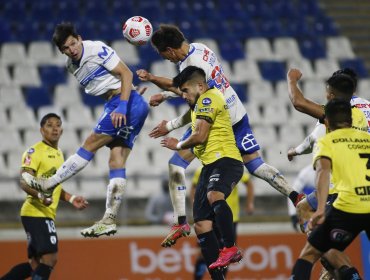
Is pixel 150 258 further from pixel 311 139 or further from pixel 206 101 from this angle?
pixel 206 101

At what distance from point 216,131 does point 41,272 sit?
10.2 ft

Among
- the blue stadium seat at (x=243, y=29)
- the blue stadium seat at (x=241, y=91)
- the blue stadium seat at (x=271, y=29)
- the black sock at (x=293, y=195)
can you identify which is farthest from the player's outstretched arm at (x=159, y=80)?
the blue stadium seat at (x=271, y=29)

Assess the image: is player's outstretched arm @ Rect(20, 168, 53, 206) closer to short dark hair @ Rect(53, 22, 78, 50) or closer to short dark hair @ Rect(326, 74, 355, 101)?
short dark hair @ Rect(53, 22, 78, 50)

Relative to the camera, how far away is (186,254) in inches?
523

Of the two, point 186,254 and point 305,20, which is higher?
point 305,20

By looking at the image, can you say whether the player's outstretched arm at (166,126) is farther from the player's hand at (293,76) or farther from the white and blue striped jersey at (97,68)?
the player's hand at (293,76)

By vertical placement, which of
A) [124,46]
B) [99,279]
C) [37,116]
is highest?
[124,46]

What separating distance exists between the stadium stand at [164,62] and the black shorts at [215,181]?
5176 millimetres

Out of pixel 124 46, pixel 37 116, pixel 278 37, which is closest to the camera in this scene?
Answer: pixel 37 116

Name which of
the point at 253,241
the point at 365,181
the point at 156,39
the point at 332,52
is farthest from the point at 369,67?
the point at 365,181

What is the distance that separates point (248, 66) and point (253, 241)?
5.06 metres

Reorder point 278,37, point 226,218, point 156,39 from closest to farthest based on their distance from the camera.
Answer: point 226,218
point 156,39
point 278,37

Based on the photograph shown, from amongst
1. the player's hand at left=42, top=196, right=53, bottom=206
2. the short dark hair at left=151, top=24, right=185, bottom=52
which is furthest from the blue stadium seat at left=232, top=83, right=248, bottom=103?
the short dark hair at left=151, top=24, right=185, bottom=52

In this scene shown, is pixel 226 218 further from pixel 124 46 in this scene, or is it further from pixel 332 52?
pixel 332 52
